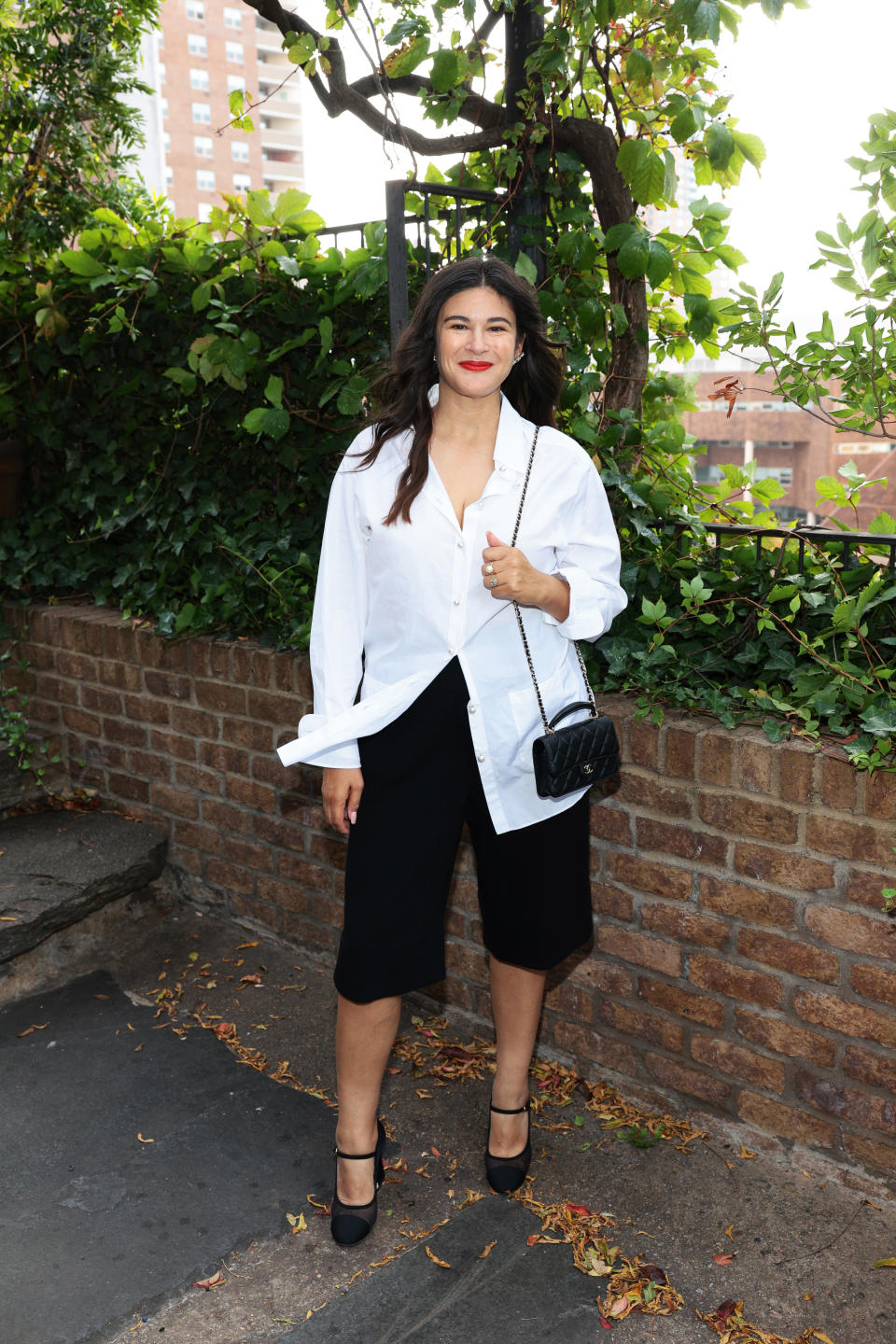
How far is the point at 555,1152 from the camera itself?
2463 mm

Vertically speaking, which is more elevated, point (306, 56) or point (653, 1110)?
point (306, 56)

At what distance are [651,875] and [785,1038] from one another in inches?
17.6

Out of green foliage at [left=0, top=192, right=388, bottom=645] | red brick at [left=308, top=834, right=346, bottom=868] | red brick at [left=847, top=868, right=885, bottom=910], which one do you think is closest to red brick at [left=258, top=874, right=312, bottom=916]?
red brick at [left=308, top=834, right=346, bottom=868]

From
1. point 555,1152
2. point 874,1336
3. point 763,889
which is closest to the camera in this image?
A: point 874,1336

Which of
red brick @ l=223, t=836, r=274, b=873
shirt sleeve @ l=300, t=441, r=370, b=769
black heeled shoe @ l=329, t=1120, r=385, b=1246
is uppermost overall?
shirt sleeve @ l=300, t=441, r=370, b=769

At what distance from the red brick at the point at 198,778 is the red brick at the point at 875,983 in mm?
2115

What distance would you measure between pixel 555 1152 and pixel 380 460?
1.62m

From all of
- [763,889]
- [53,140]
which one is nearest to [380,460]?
[763,889]

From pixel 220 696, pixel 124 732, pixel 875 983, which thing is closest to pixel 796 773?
pixel 875 983

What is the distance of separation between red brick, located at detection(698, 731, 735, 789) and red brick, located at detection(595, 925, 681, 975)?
43 cm

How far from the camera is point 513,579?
1903mm

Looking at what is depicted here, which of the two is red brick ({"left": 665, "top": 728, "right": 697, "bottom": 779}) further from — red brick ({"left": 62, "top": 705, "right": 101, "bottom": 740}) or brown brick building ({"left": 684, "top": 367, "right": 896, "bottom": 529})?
red brick ({"left": 62, "top": 705, "right": 101, "bottom": 740})

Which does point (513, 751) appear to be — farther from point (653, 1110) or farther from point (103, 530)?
point (103, 530)

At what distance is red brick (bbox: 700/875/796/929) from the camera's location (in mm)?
2277
